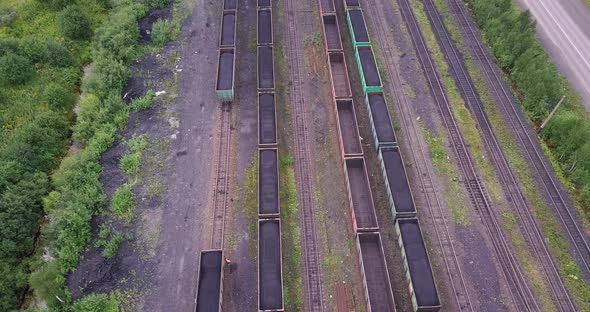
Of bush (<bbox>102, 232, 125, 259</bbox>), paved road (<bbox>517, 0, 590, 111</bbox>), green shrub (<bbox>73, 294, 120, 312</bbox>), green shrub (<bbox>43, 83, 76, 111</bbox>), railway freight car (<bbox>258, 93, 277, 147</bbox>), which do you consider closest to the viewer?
green shrub (<bbox>73, 294, 120, 312</bbox>)

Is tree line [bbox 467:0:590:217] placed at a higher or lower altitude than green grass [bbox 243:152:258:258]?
higher

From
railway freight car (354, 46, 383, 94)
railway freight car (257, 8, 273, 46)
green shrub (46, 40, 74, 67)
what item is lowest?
railway freight car (354, 46, 383, 94)

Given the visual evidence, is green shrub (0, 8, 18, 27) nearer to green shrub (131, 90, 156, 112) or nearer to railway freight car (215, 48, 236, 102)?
green shrub (131, 90, 156, 112)

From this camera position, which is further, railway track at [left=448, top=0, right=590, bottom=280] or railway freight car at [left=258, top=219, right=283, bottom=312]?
railway track at [left=448, top=0, right=590, bottom=280]

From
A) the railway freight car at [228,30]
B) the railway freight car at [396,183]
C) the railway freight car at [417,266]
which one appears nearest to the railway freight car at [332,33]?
the railway freight car at [228,30]

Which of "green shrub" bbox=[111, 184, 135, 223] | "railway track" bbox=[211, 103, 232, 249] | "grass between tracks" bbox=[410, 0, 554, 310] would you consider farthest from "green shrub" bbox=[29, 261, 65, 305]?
"grass between tracks" bbox=[410, 0, 554, 310]

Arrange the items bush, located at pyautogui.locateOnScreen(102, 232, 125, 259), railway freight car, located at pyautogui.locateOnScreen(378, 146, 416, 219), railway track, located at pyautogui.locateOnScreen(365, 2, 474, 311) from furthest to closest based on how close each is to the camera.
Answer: railway freight car, located at pyautogui.locateOnScreen(378, 146, 416, 219), bush, located at pyautogui.locateOnScreen(102, 232, 125, 259), railway track, located at pyautogui.locateOnScreen(365, 2, 474, 311)

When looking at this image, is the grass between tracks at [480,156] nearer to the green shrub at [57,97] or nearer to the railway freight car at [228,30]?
the railway freight car at [228,30]
